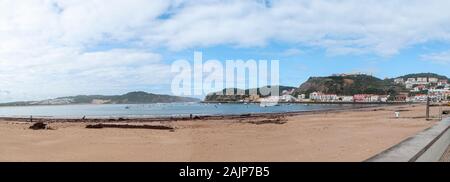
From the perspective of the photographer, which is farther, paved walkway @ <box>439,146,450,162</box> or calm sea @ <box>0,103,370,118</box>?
calm sea @ <box>0,103,370,118</box>

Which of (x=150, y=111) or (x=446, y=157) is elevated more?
(x=446, y=157)

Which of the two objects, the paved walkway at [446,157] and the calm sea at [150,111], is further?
the calm sea at [150,111]

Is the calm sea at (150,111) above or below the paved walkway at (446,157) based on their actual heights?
below

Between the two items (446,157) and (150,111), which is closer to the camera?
(446,157)

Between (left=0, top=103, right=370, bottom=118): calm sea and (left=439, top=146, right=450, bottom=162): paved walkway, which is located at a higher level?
(left=439, top=146, right=450, bottom=162): paved walkway
